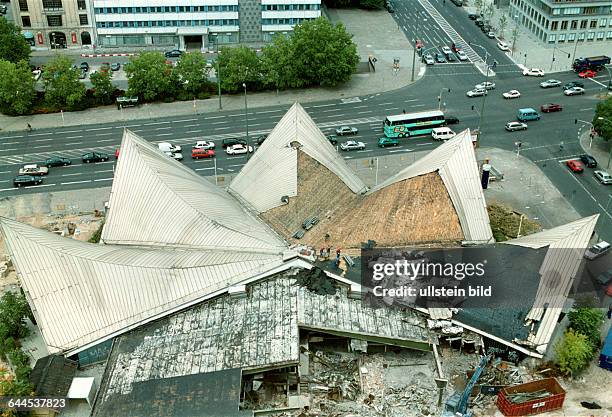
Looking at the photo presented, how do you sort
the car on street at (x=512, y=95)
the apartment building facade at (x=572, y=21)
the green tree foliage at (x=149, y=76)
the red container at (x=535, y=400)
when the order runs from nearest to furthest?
the red container at (x=535, y=400) → the green tree foliage at (x=149, y=76) → the car on street at (x=512, y=95) → the apartment building facade at (x=572, y=21)

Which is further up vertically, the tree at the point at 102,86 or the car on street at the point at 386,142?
the tree at the point at 102,86

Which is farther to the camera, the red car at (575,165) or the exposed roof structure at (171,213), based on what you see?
the red car at (575,165)

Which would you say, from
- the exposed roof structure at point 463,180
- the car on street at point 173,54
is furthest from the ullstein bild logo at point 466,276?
the car on street at point 173,54

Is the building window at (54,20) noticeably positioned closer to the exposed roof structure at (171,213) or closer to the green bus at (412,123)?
the exposed roof structure at (171,213)

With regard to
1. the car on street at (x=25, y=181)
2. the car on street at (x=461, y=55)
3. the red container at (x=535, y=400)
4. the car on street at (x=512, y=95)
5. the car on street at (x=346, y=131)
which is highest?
the car on street at (x=461, y=55)

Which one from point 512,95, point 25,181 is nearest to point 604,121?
point 512,95

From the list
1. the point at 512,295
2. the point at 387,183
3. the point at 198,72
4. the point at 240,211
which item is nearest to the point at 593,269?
the point at 512,295
